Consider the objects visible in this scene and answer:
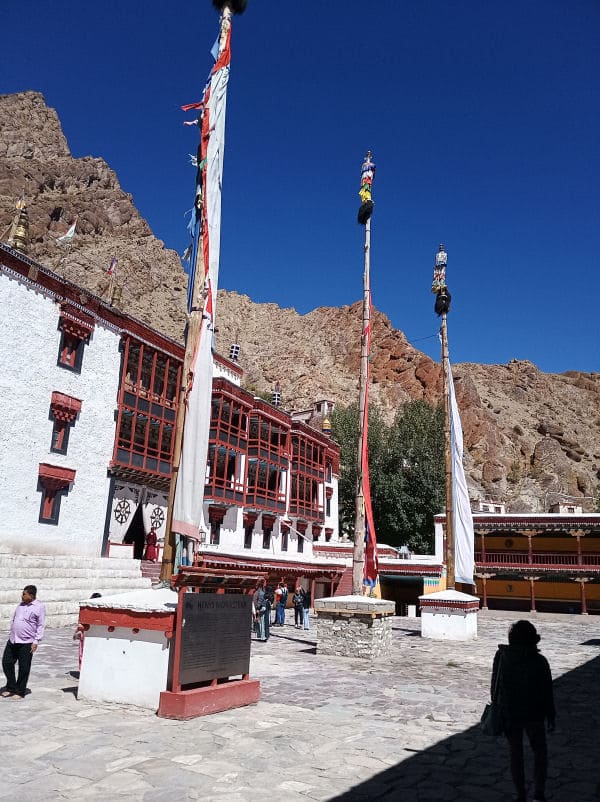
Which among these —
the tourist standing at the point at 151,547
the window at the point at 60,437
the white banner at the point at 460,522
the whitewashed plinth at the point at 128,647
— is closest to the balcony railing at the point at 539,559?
the white banner at the point at 460,522

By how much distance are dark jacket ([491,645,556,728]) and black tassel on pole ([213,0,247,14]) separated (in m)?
12.8

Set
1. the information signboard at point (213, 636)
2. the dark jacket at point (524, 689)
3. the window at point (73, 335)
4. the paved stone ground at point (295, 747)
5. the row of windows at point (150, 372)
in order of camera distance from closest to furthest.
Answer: the dark jacket at point (524, 689)
the paved stone ground at point (295, 747)
the information signboard at point (213, 636)
the window at point (73, 335)
the row of windows at point (150, 372)

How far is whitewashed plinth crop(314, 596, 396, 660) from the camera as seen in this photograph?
50.8ft

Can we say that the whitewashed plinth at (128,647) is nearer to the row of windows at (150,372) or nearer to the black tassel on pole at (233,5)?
the black tassel on pole at (233,5)

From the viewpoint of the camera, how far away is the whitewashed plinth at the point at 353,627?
15.5 m

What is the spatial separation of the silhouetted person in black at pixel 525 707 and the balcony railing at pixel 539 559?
34.9m

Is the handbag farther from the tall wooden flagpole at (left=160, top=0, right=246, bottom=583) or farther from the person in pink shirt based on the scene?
the person in pink shirt

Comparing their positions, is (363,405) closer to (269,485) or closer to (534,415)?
(269,485)

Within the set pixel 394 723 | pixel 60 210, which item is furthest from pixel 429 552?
pixel 60 210

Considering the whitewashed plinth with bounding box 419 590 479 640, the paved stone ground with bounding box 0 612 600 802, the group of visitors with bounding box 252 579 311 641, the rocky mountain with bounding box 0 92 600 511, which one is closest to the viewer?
the paved stone ground with bounding box 0 612 600 802

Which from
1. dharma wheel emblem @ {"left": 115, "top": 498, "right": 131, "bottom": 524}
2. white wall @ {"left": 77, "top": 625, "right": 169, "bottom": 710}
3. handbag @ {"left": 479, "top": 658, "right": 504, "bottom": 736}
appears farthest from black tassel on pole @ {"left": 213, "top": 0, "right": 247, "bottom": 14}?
dharma wheel emblem @ {"left": 115, "top": 498, "right": 131, "bottom": 524}

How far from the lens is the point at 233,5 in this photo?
12375 mm

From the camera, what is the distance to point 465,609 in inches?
808

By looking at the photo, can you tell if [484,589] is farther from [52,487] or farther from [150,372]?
[52,487]
